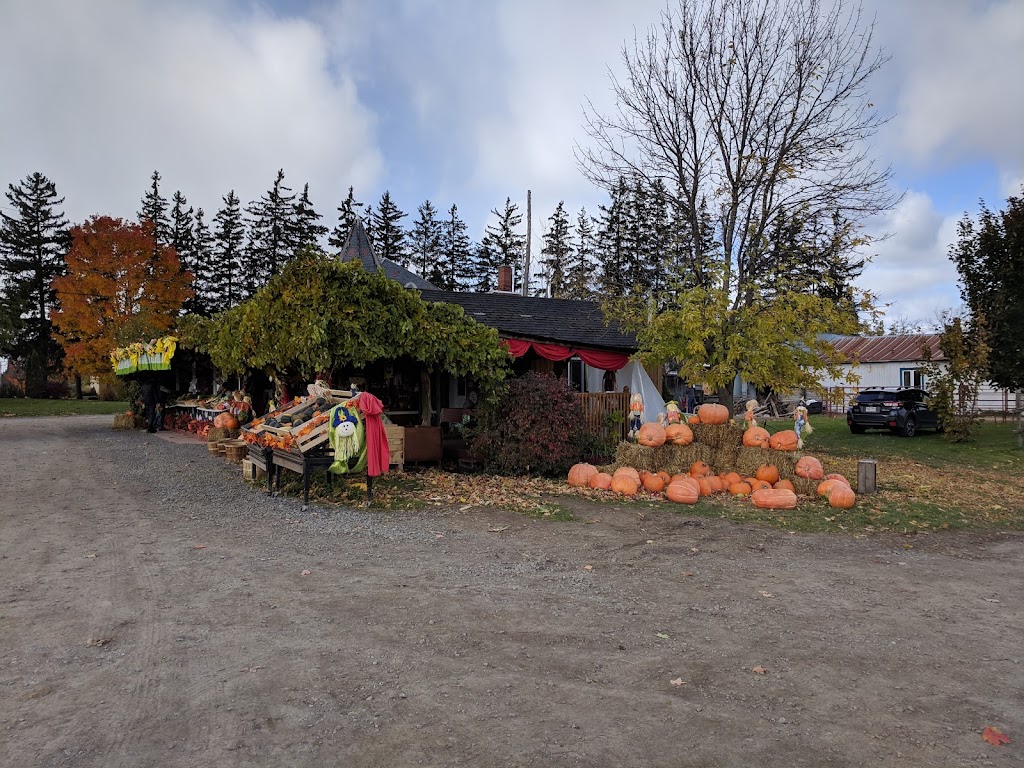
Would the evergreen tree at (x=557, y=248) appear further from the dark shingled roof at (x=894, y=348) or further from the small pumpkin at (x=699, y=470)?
the small pumpkin at (x=699, y=470)

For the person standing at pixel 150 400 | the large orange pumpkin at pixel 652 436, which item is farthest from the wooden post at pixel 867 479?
the person standing at pixel 150 400

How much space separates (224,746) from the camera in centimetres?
308

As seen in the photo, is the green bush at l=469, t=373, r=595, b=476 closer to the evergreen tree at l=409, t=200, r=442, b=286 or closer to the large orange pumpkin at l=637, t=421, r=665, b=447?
the large orange pumpkin at l=637, t=421, r=665, b=447

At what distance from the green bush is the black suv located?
540 inches

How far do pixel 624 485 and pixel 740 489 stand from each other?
1702 mm

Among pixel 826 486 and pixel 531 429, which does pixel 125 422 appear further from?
pixel 826 486

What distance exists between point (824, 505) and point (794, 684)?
614cm

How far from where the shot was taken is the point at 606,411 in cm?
1372

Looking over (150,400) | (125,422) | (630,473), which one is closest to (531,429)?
(630,473)

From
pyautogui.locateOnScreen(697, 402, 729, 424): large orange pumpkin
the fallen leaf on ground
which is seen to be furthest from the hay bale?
the fallen leaf on ground

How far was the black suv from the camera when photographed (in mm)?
20953

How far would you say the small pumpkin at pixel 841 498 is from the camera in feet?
29.6

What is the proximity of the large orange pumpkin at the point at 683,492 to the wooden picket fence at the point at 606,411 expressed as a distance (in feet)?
10.6

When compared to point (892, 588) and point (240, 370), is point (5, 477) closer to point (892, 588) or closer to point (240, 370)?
point (240, 370)
